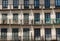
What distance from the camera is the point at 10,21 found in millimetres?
44750

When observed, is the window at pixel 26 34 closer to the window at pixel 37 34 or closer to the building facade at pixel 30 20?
the building facade at pixel 30 20

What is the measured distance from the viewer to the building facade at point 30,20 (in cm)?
4400

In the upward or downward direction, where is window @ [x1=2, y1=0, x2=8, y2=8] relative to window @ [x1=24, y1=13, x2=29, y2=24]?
upward

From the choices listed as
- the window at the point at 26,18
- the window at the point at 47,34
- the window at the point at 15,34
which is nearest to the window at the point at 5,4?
the window at the point at 26,18

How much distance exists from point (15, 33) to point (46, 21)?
6.53 m

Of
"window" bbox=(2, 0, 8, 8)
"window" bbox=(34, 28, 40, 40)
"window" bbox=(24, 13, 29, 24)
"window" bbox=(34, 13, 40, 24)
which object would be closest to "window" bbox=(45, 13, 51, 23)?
"window" bbox=(34, 13, 40, 24)

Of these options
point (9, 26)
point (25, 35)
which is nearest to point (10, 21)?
point (9, 26)

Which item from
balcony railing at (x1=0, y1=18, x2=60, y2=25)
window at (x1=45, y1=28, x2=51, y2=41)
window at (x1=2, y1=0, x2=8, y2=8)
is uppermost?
window at (x1=2, y1=0, x2=8, y2=8)

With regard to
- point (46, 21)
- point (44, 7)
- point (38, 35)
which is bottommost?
point (38, 35)

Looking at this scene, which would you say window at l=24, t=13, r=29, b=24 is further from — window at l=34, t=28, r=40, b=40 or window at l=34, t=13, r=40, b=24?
window at l=34, t=28, r=40, b=40

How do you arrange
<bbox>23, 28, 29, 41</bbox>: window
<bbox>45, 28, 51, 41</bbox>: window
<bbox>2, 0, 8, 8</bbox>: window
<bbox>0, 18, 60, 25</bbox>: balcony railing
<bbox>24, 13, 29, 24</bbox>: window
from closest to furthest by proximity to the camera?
<bbox>45, 28, 51, 41</bbox>: window
<bbox>23, 28, 29, 41</bbox>: window
<bbox>0, 18, 60, 25</bbox>: balcony railing
<bbox>24, 13, 29, 24</bbox>: window
<bbox>2, 0, 8, 8</bbox>: window

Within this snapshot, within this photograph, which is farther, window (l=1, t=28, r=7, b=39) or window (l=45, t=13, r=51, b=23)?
window (l=45, t=13, r=51, b=23)

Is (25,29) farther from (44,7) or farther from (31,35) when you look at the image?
(44,7)

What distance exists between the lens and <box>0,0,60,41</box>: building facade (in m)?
44.0
